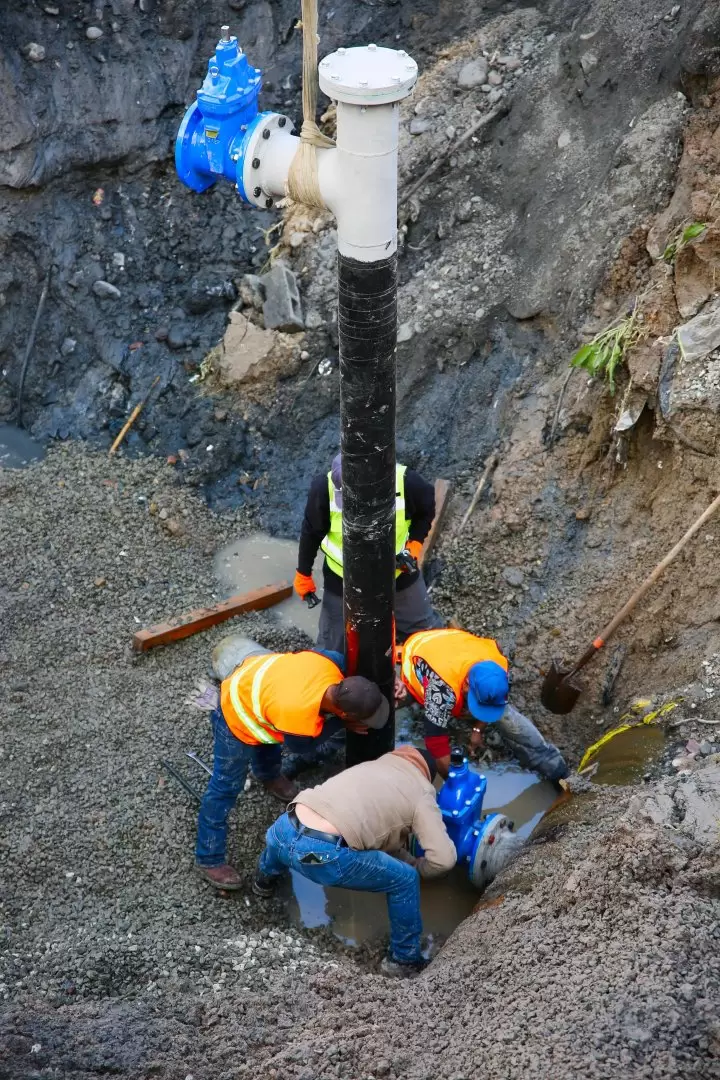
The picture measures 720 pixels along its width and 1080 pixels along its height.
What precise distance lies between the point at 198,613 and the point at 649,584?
272 centimetres

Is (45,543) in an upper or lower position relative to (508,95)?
lower

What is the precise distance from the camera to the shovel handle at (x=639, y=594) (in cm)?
546

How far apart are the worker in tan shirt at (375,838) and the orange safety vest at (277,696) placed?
310mm

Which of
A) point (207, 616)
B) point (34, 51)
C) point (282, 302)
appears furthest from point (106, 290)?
point (207, 616)

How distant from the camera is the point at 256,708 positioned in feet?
15.4

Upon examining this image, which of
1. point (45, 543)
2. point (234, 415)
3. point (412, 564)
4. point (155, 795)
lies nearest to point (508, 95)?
point (234, 415)

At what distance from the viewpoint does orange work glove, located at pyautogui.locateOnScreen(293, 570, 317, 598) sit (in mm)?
5866

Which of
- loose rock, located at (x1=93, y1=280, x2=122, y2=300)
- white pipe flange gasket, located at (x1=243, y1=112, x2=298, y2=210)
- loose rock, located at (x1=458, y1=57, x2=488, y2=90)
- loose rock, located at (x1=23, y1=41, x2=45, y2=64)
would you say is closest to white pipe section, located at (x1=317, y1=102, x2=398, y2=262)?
white pipe flange gasket, located at (x1=243, y1=112, x2=298, y2=210)

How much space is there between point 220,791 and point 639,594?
2428mm

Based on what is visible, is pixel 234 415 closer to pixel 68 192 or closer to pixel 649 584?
pixel 68 192

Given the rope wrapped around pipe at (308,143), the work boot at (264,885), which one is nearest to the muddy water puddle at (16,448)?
the work boot at (264,885)

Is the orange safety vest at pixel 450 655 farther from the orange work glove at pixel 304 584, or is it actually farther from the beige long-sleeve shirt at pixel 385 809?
the orange work glove at pixel 304 584

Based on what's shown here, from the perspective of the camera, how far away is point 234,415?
25.7 feet

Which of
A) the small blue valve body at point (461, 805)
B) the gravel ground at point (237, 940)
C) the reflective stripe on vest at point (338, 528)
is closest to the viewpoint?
the gravel ground at point (237, 940)
